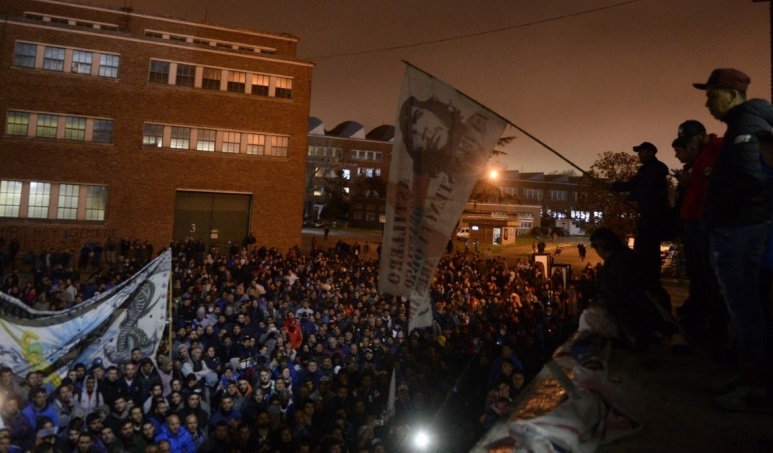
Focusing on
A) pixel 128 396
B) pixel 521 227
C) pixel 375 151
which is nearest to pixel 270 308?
pixel 128 396

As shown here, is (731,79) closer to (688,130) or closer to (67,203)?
(688,130)

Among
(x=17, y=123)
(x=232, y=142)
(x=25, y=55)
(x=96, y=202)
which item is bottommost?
(x=96, y=202)

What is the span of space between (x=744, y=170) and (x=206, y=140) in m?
28.1

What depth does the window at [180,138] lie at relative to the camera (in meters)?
27.6

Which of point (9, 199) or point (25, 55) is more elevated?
point (25, 55)

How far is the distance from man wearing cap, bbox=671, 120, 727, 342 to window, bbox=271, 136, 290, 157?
87.0ft

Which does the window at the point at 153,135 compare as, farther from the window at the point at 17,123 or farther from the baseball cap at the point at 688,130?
the baseball cap at the point at 688,130

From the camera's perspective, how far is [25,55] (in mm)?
25500

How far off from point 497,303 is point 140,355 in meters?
8.46

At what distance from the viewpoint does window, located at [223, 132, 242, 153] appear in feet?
92.5

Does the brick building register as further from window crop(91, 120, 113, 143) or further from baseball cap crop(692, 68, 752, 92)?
baseball cap crop(692, 68, 752, 92)

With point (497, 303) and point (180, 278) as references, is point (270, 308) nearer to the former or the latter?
point (180, 278)

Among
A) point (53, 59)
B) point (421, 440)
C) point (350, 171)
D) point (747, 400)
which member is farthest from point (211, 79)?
point (350, 171)

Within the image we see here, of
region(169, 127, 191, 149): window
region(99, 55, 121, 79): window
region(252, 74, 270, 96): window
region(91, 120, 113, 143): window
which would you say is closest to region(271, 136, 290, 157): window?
region(252, 74, 270, 96): window
